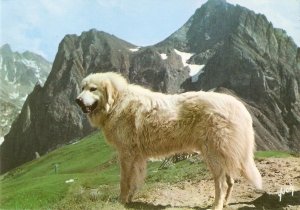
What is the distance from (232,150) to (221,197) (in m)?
1.25

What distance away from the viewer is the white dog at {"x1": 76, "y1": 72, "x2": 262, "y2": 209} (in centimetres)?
1295

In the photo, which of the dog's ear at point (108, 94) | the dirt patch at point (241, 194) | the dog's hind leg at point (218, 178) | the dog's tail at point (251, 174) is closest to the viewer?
the dog's hind leg at point (218, 178)

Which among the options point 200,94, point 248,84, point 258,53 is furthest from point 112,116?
point 258,53

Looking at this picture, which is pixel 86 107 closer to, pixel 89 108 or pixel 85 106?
pixel 85 106

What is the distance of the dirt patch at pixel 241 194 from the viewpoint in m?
14.3

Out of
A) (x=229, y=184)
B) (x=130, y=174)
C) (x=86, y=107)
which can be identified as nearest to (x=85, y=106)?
(x=86, y=107)

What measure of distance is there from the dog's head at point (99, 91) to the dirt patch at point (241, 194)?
288 cm

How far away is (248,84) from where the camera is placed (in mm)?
176875

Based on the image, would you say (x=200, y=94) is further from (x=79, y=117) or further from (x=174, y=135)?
(x=79, y=117)

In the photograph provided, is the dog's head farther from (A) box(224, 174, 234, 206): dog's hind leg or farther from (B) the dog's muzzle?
(A) box(224, 174, 234, 206): dog's hind leg

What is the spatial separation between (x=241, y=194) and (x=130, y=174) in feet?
15.8

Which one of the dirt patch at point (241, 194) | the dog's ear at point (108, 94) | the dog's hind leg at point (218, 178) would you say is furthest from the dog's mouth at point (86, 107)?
the dog's hind leg at point (218, 178)

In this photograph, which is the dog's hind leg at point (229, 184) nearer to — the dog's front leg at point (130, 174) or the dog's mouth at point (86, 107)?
the dog's front leg at point (130, 174)

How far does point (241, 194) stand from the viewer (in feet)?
54.4
